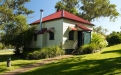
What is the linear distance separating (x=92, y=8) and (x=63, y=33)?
82.8 feet

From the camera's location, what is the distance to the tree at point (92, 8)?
42.2 meters

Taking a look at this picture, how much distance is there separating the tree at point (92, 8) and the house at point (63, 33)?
69.1ft

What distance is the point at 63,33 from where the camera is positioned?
69.3 ft

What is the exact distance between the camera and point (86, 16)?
45.1 meters

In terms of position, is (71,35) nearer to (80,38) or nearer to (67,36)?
(67,36)

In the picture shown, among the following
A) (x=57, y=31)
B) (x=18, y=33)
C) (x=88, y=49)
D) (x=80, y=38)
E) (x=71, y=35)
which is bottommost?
(x=88, y=49)

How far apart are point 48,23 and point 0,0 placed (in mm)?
7744

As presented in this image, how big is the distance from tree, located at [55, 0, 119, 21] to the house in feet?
69.1

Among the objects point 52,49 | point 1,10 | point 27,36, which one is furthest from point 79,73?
point 1,10

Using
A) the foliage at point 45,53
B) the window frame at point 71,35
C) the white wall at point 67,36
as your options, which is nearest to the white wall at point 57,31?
the white wall at point 67,36

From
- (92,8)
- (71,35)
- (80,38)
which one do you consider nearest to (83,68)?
(71,35)

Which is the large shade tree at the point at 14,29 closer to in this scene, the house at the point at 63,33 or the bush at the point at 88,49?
the house at the point at 63,33

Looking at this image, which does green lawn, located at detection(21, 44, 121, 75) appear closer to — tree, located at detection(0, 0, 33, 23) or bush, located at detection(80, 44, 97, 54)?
bush, located at detection(80, 44, 97, 54)

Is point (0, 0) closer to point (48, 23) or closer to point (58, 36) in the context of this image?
point (48, 23)
